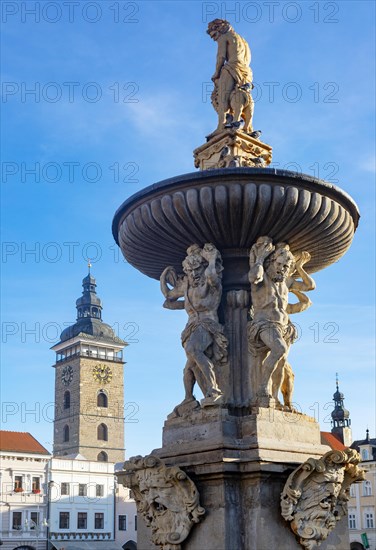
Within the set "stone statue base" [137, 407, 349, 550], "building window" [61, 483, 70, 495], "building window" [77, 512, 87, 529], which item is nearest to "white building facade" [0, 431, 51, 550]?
"building window" [61, 483, 70, 495]

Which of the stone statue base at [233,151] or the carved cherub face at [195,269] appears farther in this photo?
the stone statue base at [233,151]

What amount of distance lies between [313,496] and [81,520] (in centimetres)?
4788

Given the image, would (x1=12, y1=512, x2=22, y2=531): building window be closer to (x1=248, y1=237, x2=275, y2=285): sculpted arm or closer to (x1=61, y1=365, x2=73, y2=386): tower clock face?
(x1=61, y1=365, x2=73, y2=386): tower clock face

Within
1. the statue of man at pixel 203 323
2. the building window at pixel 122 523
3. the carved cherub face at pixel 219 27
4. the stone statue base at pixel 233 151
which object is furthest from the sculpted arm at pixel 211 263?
the building window at pixel 122 523

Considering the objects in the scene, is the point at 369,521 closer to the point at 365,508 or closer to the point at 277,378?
the point at 365,508

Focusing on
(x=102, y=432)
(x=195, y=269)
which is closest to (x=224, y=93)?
(x=195, y=269)

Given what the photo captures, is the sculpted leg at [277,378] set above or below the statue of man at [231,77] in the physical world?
below

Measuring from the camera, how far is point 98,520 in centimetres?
5331

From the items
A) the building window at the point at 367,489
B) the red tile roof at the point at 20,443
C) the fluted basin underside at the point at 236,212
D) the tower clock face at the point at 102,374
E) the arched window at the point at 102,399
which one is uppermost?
the tower clock face at the point at 102,374

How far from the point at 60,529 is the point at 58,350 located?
41.7 metres

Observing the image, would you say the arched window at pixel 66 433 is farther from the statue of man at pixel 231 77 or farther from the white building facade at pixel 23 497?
the statue of man at pixel 231 77

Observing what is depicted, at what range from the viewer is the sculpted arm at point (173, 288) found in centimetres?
835

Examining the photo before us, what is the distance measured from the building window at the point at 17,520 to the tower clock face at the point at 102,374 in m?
36.9

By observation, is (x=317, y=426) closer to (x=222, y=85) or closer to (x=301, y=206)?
(x=301, y=206)
